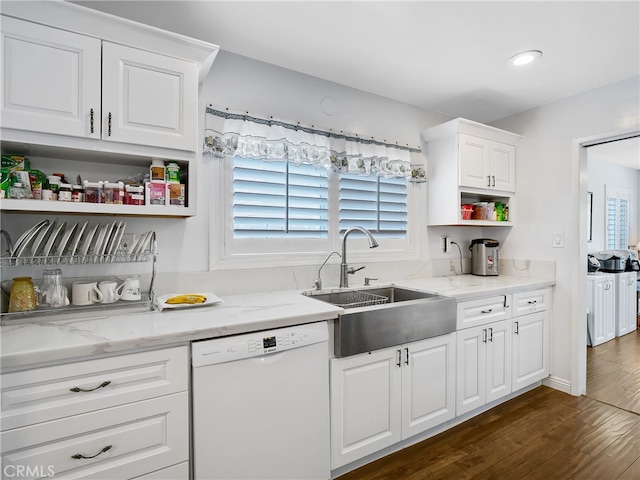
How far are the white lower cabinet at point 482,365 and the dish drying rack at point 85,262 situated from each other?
6.26 feet

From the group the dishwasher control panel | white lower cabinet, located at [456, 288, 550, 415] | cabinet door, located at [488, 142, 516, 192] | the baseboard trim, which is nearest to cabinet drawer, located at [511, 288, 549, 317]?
white lower cabinet, located at [456, 288, 550, 415]

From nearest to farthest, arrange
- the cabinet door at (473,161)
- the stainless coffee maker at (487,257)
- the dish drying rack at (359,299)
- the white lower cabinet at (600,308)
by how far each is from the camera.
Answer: the dish drying rack at (359,299), the cabinet door at (473,161), the stainless coffee maker at (487,257), the white lower cabinet at (600,308)

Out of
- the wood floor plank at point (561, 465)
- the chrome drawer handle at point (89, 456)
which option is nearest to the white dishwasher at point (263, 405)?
the chrome drawer handle at point (89, 456)

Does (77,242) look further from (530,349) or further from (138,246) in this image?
(530,349)

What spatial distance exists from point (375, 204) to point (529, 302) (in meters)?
1.45

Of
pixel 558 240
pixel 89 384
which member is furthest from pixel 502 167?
pixel 89 384

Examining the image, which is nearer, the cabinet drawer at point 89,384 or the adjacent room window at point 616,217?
the cabinet drawer at point 89,384

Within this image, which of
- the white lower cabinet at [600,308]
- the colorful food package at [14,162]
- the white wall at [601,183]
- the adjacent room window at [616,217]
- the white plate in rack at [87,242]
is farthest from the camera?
the adjacent room window at [616,217]

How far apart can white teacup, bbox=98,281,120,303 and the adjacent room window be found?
6.71 metres

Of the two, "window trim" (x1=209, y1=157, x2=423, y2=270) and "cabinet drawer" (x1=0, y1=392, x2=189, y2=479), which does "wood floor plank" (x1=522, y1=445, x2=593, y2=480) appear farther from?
"cabinet drawer" (x1=0, y1=392, x2=189, y2=479)

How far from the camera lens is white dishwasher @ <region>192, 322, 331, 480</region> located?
1370mm

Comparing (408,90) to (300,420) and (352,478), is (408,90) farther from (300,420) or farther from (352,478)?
(352,478)

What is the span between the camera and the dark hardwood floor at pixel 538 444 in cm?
181

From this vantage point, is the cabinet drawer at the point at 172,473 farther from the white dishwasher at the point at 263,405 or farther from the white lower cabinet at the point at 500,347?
the white lower cabinet at the point at 500,347
